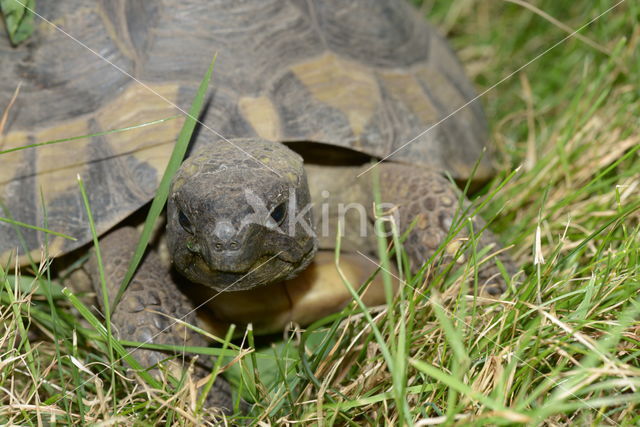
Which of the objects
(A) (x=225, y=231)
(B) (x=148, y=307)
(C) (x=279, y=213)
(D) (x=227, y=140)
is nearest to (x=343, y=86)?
(D) (x=227, y=140)

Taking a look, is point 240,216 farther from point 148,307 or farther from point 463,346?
point 463,346

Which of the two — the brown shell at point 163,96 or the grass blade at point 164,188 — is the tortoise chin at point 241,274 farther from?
the brown shell at point 163,96

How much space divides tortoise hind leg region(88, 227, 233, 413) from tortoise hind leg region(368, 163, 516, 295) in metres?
0.95

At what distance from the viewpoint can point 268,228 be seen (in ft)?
6.97

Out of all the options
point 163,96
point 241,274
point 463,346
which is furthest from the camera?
point 163,96

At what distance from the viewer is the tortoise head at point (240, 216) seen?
2.03 m

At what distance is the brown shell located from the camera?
2541mm

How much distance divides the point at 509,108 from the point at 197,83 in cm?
248

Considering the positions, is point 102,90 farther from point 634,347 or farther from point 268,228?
point 634,347

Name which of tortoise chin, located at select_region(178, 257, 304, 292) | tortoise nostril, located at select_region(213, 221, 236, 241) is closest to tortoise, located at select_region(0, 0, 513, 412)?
tortoise chin, located at select_region(178, 257, 304, 292)

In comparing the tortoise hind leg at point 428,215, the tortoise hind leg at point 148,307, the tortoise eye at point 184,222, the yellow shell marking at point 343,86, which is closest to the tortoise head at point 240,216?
the tortoise eye at point 184,222

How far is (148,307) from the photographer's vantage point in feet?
8.02

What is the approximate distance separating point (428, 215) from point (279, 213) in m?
Result: 0.79

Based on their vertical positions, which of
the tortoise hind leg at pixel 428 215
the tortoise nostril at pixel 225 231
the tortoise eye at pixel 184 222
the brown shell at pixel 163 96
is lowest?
the tortoise hind leg at pixel 428 215
